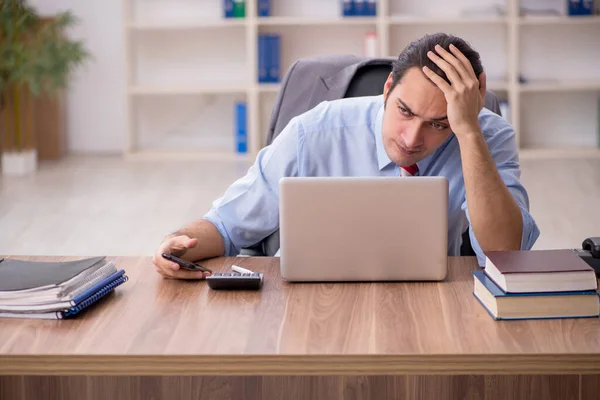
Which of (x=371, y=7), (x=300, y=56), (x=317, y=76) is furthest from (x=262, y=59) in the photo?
(x=317, y=76)

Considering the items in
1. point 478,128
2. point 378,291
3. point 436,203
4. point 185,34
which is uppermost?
point 185,34

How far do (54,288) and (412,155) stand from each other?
2.64ft

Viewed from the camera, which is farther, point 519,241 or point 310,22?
point 310,22

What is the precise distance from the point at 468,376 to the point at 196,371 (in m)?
0.47

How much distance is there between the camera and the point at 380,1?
20.4ft

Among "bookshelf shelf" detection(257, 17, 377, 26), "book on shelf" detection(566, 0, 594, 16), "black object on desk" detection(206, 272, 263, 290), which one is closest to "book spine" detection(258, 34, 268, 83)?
"bookshelf shelf" detection(257, 17, 377, 26)

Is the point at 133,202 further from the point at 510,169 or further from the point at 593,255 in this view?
the point at 593,255

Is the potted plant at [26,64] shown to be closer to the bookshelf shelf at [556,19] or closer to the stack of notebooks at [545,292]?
the bookshelf shelf at [556,19]

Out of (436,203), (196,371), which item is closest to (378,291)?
(436,203)

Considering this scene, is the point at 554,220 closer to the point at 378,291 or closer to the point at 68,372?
the point at 378,291

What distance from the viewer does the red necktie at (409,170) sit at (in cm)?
208

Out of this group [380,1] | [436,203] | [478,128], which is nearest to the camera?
[436,203]

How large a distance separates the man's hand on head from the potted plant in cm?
431

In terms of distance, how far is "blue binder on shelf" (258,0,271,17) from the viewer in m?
6.39
